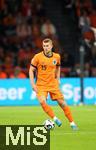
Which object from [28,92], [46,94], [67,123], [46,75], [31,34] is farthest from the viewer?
[31,34]

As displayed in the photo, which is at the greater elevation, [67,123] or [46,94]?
[46,94]

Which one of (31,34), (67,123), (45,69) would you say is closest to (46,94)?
(45,69)

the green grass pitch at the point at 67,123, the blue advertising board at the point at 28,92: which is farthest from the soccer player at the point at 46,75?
the blue advertising board at the point at 28,92

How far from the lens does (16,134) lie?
12930 millimetres

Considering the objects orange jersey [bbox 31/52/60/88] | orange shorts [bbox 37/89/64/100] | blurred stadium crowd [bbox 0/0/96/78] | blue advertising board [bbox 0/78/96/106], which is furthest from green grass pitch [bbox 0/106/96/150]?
blurred stadium crowd [bbox 0/0/96/78]

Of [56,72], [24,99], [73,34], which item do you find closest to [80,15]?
[73,34]

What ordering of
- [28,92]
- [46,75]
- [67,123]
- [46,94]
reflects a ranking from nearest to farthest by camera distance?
[46,94]
[46,75]
[67,123]
[28,92]

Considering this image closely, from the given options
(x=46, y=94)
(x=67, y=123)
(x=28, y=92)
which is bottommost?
(x=67, y=123)

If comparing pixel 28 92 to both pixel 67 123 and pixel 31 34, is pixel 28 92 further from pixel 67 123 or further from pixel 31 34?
pixel 67 123

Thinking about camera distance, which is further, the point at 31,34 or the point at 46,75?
the point at 31,34

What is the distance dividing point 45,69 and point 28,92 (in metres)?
9.97

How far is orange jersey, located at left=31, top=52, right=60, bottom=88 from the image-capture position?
16.8 meters

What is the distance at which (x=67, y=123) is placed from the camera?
59.7 ft

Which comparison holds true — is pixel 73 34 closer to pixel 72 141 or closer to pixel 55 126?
pixel 55 126
